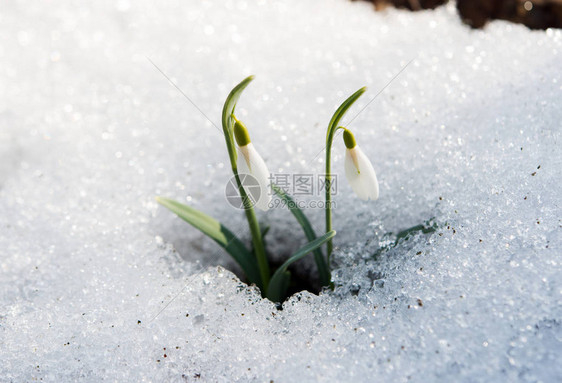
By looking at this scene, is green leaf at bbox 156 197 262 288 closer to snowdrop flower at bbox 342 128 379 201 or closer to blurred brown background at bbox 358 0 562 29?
snowdrop flower at bbox 342 128 379 201

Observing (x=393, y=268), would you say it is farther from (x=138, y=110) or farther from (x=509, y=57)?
(x=138, y=110)

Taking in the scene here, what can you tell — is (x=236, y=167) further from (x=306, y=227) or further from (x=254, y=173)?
(x=306, y=227)

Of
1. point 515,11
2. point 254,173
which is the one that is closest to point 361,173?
point 254,173

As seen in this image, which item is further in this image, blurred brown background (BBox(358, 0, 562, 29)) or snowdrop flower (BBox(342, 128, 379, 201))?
blurred brown background (BBox(358, 0, 562, 29))

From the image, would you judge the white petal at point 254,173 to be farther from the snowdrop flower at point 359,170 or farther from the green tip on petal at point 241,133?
the snowdrop flower at point 359,170

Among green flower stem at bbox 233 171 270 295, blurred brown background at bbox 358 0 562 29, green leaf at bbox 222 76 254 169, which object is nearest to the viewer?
green leaf at bbox 222 76 254 169

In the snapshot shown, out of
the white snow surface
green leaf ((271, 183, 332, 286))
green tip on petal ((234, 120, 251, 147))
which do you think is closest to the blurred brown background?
the white snow surface
